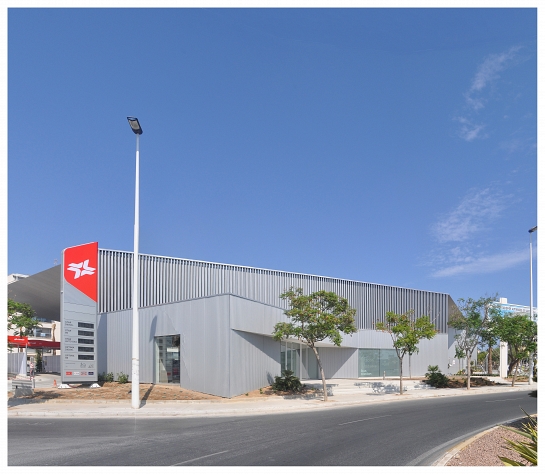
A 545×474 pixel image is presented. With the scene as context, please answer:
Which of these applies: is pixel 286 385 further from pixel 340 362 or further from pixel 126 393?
pixel 340 362

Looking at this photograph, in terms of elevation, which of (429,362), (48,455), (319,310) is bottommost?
(429,362)


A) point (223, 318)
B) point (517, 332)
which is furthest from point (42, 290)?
point (517, 332)

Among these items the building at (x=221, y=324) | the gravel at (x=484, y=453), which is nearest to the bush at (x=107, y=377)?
the building at (x=221, y=324)

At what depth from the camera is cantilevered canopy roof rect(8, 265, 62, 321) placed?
38969mm

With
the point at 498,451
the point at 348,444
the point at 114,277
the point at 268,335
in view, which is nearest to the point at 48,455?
the point at 348,444

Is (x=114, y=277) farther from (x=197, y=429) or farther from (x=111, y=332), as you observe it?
(x=197, y=429)

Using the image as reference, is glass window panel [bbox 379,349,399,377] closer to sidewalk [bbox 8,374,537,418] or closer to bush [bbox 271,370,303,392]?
sidewalk [bbox 8,374,537,418]

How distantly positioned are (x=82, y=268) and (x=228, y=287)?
66.0 ft

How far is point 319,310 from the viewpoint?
2483 cm

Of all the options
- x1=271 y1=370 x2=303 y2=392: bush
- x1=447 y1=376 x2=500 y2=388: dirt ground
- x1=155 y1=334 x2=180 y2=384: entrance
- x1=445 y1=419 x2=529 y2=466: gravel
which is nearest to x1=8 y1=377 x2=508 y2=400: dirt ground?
x1=271 y1=370 x2=303 y2=392: bush

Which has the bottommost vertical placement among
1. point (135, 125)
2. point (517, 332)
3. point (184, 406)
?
point (184, 406)

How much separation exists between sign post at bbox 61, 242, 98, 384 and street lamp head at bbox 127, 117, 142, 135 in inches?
367

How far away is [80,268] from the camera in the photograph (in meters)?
28.0
